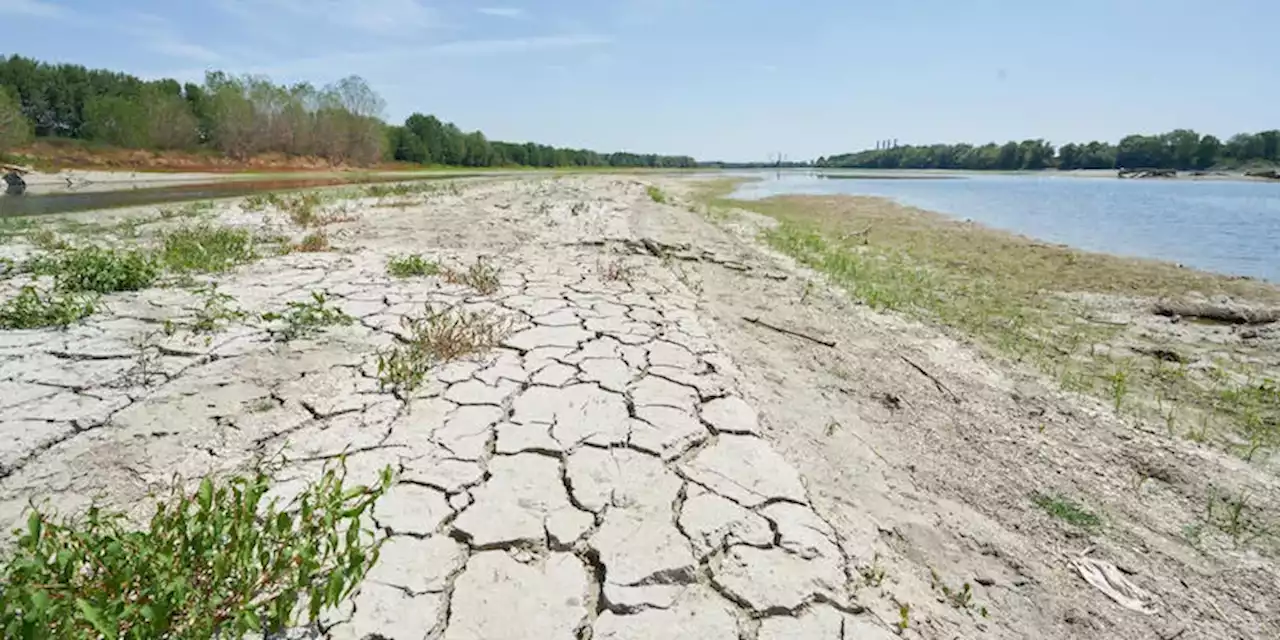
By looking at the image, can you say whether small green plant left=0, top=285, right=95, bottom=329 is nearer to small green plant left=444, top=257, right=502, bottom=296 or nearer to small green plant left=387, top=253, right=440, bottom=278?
small green plant left=387, top=253, right=440, bottom=278

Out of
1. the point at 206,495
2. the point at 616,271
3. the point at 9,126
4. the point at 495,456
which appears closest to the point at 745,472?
the point at 495,456

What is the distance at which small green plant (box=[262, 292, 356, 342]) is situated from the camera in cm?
377

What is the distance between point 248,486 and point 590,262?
5.40 meters

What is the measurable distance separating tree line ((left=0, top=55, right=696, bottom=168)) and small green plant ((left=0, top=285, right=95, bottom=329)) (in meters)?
48.8

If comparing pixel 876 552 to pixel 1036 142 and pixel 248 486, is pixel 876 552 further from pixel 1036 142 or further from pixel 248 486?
pixel 1036 142

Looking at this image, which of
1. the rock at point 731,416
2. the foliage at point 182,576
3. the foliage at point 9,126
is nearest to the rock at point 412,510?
the foliage at point 182,576

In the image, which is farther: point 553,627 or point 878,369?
point 878,369

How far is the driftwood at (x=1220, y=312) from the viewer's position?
256 inches

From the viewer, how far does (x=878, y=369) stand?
4.32 meters

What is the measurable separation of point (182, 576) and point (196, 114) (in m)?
58.0

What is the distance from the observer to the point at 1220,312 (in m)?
6.68

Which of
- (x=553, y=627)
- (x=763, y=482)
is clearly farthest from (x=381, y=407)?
(x=763, y=482)

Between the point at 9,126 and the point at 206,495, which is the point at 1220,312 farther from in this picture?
the point at 9,126

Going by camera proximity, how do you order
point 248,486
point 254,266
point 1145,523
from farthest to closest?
1. point 254,266
2. point 1145,523
3. point 248,486
